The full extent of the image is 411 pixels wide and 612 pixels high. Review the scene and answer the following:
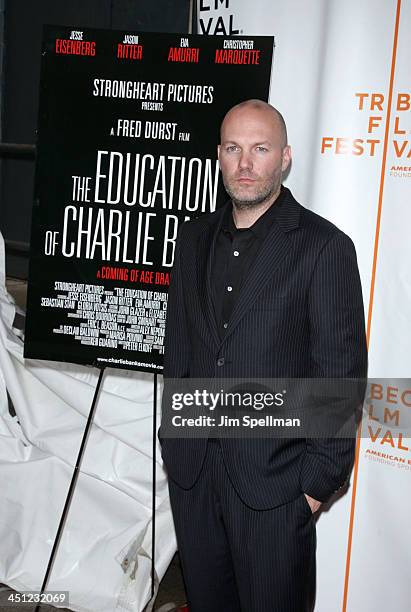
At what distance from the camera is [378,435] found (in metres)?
2.36

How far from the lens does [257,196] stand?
1860 millimetres

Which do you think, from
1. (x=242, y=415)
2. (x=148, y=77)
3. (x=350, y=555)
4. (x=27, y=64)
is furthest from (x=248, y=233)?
(x=27, y=64)

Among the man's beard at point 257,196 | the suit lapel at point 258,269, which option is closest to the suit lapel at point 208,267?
the suit lapel at point 258,269

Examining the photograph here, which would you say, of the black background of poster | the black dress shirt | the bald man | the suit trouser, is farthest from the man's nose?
the suit trouser

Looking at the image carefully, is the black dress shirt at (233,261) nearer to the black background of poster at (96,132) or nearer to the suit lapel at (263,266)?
the suit lapel at (263,266)

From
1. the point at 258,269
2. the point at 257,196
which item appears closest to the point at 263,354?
the point at 258,269

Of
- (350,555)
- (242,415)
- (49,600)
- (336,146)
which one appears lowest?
(49,600)

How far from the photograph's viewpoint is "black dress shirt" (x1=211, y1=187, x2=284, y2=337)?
188 cm

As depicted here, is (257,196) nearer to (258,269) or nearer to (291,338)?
(258,269)

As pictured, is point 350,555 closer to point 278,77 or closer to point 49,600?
point 49,600

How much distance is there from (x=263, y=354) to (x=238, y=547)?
1.55 ft

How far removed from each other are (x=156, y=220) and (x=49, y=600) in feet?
4.85

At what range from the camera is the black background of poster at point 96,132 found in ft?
7.34

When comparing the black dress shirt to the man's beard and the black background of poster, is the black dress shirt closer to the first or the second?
the man's beard
